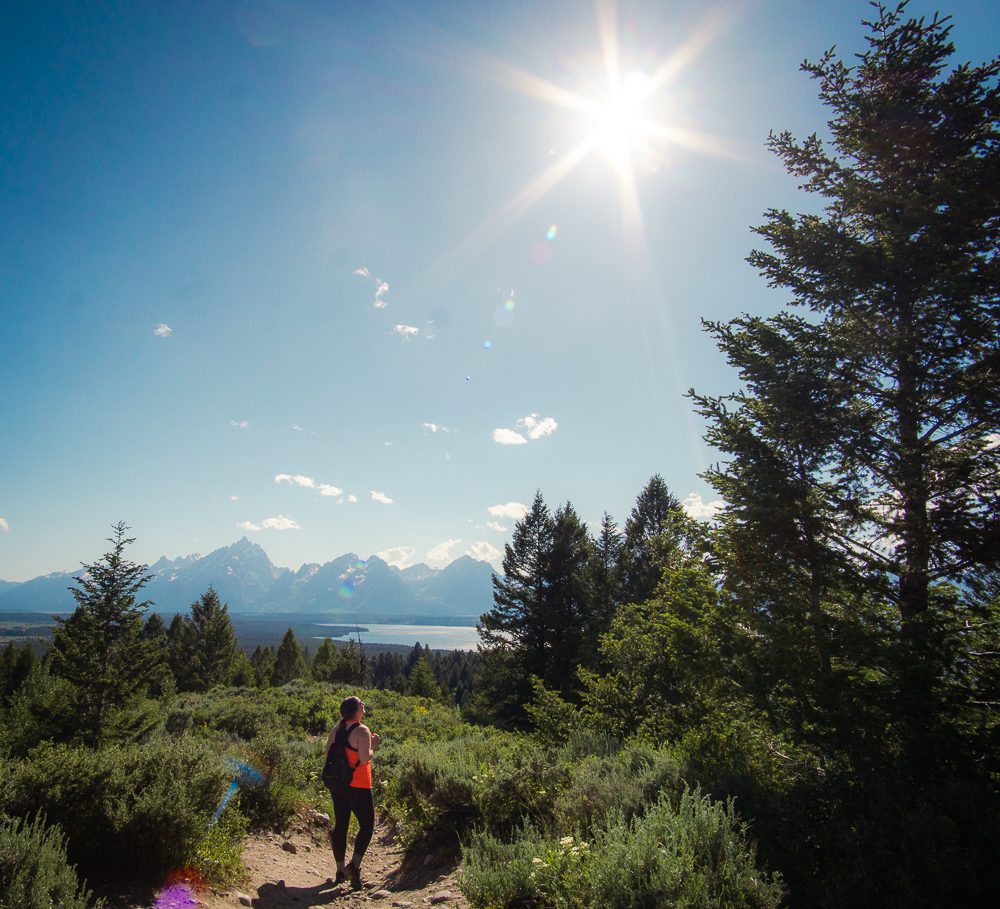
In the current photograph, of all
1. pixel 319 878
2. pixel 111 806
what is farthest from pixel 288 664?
pixel 111 806

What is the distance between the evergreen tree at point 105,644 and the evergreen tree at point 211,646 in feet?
86.3

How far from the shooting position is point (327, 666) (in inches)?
2186

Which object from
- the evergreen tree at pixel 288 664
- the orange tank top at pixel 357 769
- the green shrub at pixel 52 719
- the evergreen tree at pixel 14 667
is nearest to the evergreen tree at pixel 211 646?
the evergreen tree at pixel 14 667

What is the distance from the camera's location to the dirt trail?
200 inches

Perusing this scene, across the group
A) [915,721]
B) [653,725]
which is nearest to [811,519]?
[915,721]

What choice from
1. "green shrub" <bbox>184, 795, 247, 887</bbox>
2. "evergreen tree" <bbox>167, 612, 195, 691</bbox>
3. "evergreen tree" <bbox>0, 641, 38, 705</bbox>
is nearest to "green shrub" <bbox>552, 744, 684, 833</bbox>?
"green shrub" <bbox>184, 795, 247, 887</bbox>

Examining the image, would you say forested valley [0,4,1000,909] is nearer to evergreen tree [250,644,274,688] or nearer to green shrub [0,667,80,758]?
green shrub [0,667,80,758]

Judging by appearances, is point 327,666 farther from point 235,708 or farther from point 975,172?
point 975,172

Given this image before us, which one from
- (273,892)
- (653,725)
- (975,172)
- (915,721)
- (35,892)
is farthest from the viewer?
(653,725)

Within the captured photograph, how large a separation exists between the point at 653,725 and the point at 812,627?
414 centimetres

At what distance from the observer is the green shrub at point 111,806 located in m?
4.33

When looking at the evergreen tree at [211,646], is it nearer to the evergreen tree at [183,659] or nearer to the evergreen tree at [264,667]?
the evergreen tree at [183,659]

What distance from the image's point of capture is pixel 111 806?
4.54 meters

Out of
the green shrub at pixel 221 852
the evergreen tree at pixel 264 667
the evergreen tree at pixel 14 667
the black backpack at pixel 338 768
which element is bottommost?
the evergreen tree at pixel 264 667
